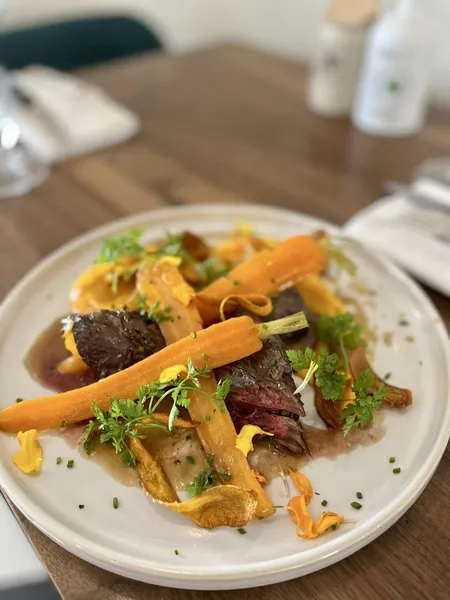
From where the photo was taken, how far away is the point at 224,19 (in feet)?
11.1

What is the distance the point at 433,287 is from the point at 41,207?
39.2 inches

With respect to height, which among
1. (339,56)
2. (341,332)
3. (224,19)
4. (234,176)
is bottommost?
(224,19)

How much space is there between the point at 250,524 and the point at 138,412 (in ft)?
0.75

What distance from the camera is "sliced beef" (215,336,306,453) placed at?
93cm

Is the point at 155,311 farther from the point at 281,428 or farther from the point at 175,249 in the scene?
the point at 281,428

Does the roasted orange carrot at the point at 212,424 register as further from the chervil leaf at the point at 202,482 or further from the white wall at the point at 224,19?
the white wall at the point at 224,19

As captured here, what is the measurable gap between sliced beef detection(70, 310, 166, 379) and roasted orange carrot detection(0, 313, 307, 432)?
55mm

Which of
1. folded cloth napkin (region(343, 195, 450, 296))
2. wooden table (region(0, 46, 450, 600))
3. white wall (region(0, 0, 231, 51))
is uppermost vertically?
folded cloth napkin (region(343, 195, 450, 296))

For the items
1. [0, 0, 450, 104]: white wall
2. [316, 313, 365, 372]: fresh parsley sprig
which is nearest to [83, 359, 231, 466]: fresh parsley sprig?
[316, 313, 365, 372]: fresh parsley sprig

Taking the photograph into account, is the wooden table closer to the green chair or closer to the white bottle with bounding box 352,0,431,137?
the white bottle with bounding box 352,0,431,137

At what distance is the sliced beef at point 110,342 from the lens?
1.01 metres

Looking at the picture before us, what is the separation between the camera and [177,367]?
94 cm

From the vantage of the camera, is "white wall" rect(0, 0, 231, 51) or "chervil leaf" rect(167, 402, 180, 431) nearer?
"chervil leaf" rect(167, 402, 180, 431)

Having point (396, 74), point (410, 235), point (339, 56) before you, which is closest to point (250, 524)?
point (410, 235)
